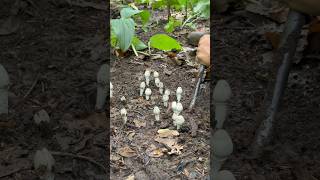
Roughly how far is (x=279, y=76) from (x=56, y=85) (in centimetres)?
129

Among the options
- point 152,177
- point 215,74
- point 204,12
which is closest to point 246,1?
point 204,12

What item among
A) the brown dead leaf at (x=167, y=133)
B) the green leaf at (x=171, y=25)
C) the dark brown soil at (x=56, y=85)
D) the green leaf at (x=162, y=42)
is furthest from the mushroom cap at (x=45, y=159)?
the green leaf at (x=171, y=25)

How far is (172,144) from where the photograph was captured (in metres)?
2.48

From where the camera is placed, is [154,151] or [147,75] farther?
[147,75]

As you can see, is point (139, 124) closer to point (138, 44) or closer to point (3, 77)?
point (3, 77)

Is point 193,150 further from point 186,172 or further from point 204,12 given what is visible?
point 204,12

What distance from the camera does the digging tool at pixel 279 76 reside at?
209 cm

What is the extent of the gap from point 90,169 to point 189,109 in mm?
821

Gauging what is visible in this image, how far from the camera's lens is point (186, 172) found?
7.44 feet

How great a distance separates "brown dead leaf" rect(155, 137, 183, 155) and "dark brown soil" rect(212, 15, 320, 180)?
267 millimetres

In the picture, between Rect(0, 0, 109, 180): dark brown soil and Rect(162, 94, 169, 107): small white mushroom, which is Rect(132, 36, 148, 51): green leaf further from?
Rect(162, 94, 169, 107): small white mushroom

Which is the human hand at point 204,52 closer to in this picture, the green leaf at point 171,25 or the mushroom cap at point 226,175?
the green leaf at point 171,25

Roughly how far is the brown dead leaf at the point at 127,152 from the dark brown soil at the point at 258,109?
47 cm

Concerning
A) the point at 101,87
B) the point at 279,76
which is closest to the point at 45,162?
the point at 101,87
